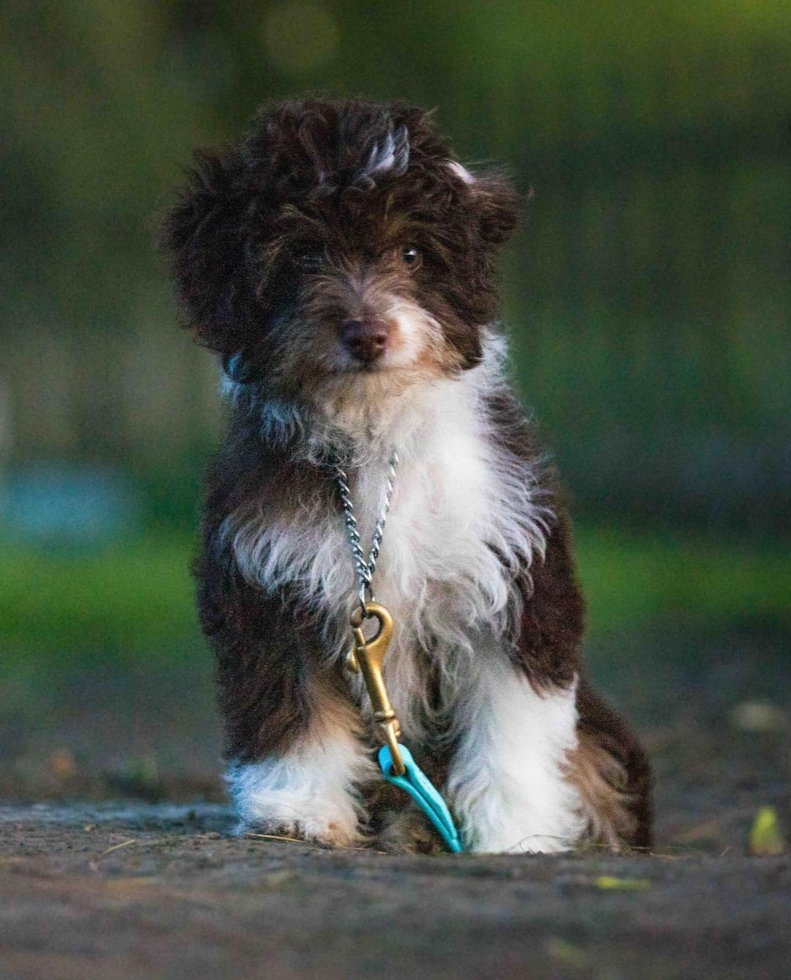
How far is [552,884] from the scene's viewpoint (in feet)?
10.1

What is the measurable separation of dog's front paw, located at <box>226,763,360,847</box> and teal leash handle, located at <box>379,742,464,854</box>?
0.56ft

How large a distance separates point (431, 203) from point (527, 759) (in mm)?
1533

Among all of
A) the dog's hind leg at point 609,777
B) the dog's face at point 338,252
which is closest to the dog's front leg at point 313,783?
the dog's hind leg at point 609,777

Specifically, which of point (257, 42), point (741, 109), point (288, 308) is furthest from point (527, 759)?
point (257, 42)

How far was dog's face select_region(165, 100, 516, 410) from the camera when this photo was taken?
3.96 meters

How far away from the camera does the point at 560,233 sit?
11516mm

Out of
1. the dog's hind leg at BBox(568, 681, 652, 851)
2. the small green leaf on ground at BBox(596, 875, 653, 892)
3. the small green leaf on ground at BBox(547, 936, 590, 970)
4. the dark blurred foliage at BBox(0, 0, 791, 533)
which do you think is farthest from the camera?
the dark blurred foliage at BBox(0, 0, 791, 533)

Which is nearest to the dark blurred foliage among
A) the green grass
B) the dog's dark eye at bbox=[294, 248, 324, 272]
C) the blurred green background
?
the blurred green background

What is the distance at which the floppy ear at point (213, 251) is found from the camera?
4137 mm

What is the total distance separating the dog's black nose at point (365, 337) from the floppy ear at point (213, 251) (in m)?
0.35

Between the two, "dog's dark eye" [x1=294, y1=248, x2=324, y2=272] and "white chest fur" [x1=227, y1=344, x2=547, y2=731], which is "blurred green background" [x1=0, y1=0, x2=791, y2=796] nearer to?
"white chest fur" [x1=227, y1=344, x2=547, y2=731]

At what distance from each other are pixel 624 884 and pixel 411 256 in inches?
72.0

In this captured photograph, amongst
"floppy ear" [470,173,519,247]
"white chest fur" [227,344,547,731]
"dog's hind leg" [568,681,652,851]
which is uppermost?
"floppy ear" [470,173,519,247]

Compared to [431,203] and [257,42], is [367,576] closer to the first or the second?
[431,203]
